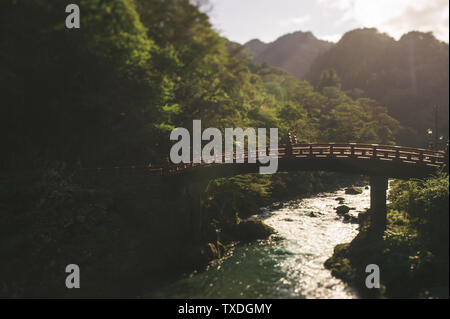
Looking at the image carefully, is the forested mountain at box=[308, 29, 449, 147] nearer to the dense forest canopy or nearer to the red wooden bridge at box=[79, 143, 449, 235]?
the red wooden bridge at box=[79, 143, 449, 235]

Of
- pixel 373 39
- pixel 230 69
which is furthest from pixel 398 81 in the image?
pixel 230 69

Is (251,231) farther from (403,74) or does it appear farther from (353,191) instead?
(403,74)

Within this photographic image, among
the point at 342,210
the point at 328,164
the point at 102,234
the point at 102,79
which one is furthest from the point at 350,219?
the point at 102,79

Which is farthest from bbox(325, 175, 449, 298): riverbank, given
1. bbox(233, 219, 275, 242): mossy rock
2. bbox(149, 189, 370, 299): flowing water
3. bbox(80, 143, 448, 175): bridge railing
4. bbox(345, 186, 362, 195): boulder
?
bbox(345, 186, 362, 195): boulder

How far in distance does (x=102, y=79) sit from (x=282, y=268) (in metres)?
18.9

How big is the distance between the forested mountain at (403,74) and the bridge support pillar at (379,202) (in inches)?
2856

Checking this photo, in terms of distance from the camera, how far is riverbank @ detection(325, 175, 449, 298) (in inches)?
649

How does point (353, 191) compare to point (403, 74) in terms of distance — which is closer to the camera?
point (353, 191)

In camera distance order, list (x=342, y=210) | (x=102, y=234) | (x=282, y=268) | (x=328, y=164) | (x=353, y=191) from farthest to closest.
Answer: (x=353, y=191), (x=342, y=210), (x=328, y=164), (x=282, y=268), (x=102, y=234)

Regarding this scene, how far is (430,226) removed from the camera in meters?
17.9

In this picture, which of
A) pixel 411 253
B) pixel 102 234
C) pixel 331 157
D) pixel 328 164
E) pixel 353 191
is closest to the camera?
pixel 411 253

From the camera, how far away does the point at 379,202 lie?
78.5 ft

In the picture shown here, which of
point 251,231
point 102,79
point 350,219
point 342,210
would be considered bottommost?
point 251,231

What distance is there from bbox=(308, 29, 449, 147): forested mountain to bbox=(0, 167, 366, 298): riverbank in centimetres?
8030
